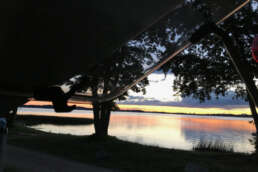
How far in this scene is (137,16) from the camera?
974 millimetres

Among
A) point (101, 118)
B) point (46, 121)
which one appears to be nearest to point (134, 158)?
point (101, 118)

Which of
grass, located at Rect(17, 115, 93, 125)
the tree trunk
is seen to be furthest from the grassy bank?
grass, located at Rect(17, 115, 93, 125)

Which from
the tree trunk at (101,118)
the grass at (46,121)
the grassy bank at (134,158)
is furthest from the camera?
the grass at (46,121)

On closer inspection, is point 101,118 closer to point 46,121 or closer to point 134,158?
point 134,158

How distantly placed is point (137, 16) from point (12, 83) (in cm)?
60

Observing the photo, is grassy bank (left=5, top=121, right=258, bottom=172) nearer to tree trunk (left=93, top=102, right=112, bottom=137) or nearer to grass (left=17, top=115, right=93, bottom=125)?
tree trunk (left=93, top=102, right=112, bottom=137)

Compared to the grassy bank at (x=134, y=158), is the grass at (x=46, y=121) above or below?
below

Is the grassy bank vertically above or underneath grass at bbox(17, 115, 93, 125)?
above

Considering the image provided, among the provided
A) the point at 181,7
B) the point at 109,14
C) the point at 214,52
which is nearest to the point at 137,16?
the point at 109,14

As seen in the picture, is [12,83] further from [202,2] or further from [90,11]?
[202,2]

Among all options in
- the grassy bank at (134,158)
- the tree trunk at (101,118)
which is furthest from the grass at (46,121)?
the grassy bank at (134,158)

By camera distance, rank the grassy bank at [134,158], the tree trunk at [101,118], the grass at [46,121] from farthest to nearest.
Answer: the grass at [46,121] → the tree trunk at [101,118] → the grassy bank at [134,158]

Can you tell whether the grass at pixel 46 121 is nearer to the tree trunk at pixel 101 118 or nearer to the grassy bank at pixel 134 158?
the tree trunk at pixel 101 118

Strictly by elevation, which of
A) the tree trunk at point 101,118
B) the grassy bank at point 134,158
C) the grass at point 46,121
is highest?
the tree trunk at point 101,118
